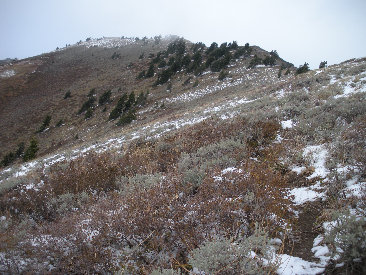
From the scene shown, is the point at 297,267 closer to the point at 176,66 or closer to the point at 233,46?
the point at 176,66

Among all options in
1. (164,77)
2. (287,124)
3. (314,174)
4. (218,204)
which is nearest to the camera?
(218,204)

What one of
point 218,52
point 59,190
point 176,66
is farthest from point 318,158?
point 218,52

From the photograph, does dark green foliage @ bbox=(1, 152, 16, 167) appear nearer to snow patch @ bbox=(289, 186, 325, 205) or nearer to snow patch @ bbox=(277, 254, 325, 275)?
snow patch @ bbox=(289, 186, 325, 205)

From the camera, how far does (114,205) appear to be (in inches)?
166

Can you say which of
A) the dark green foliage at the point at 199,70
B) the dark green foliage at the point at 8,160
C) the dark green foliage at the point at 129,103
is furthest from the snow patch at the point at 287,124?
the dark green foliage at the point at 199,70

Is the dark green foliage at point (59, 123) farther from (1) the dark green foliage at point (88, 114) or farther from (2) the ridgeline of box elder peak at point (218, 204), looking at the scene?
(2) the ridgeline of box elder peak at point (218, 204)

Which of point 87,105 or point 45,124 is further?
point 87,105

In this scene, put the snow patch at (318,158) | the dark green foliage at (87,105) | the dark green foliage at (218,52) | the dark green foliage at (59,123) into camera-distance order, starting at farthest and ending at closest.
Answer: the dark green foliage at (218,52) < the dark green foliage at (87,105) < the dark green foliage at (59,123) < the snow patch at (318,158)


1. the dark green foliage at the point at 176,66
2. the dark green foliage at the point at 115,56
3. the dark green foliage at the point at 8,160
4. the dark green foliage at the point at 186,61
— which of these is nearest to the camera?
the dark green foliage at the point at 8,160

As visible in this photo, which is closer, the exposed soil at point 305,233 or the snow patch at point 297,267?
the snow patch at point 297,267

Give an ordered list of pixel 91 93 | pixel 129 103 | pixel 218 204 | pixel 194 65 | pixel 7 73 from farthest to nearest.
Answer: pixel 7 73 → pixel 91 93 → pixel 194 65 → pixel 129 103 → pixel 218 204

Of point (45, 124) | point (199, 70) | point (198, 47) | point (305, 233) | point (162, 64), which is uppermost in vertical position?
point (198, 47)

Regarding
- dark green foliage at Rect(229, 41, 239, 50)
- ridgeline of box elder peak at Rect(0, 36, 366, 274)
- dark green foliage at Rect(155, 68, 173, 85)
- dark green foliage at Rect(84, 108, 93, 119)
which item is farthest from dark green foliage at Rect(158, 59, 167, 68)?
ridgeline of box elder peak at Rect(0, 36, 366, 274)

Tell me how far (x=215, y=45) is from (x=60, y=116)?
35080 mm
